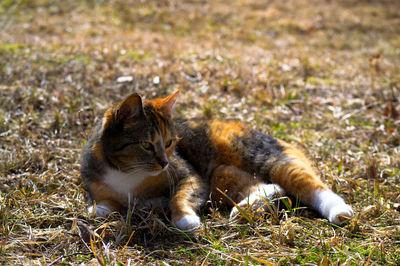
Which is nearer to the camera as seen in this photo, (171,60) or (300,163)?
(300,163)

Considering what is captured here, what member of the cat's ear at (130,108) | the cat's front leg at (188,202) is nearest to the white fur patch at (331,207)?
the cat's front leg at (188,202)

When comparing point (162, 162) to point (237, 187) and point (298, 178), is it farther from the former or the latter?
point (298, 178)

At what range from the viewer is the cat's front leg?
9.57ft

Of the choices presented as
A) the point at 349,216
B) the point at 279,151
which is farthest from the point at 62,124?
the point at 349,216

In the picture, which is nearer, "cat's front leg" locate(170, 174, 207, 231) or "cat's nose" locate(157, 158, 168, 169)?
"cat's front leg" locate(170, 174, 207, 231)

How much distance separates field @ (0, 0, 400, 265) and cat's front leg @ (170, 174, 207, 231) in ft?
0.32

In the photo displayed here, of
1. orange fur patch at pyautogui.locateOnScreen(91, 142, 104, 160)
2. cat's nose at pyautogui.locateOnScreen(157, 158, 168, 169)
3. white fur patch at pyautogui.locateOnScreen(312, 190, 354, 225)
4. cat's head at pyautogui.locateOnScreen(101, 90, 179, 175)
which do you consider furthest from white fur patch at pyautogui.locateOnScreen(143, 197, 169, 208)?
white fur patch at pyautogui.locateOnScreen(312, 190, 354, 225)

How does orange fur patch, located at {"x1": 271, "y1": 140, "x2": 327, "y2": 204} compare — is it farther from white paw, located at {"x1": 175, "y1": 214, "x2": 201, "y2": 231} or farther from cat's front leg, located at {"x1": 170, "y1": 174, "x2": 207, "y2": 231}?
white paw, located at {"x1": 175, "y1": 214, "x2": 201, "y2": 231}

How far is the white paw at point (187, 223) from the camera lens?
9.46 feet

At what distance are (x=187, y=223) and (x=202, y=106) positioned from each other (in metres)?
2.59

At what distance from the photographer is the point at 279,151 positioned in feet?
12.1

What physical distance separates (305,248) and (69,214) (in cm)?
194

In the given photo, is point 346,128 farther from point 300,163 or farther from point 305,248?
point 305,248

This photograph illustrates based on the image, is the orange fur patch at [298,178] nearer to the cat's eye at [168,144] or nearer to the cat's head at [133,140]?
the cat's eye at [168,144]
